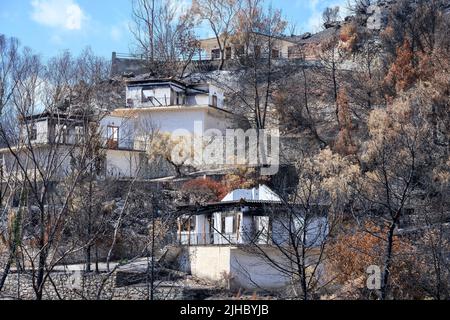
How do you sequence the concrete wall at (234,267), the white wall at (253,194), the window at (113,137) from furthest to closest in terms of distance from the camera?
the window at (113,137) → the white wall at (253,194) → the concrete wall at (234,267)

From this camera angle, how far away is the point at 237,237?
65.5 feet

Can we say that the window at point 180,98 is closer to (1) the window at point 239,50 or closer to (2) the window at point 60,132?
(1) the window at point 239,50

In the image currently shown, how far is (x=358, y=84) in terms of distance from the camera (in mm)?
31109

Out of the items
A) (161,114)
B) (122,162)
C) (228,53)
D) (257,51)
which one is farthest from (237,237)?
(228,53)

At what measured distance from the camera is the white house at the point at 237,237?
1789 centimetres

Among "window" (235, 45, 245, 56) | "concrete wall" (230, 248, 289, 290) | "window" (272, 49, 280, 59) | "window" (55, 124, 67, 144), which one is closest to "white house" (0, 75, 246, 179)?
"window" (235, 45, 245, 56)

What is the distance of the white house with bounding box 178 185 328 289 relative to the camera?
17.9m

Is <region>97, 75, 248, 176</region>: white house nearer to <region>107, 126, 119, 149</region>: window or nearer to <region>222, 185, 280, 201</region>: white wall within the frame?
<region>107, 126, 119, 149</region>: window

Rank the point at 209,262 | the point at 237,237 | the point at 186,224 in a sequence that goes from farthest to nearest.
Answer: the point at 186,224 → the point at 209,262 → the point at 237,237

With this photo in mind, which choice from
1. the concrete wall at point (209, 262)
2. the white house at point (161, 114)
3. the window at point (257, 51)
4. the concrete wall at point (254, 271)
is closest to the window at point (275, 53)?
the window at point (257, 51)

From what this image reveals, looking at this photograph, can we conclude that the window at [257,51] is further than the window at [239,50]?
No

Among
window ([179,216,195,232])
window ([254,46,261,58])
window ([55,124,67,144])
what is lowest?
window ([179,216,195,232])

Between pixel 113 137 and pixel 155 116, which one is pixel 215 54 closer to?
pixel 155 116
